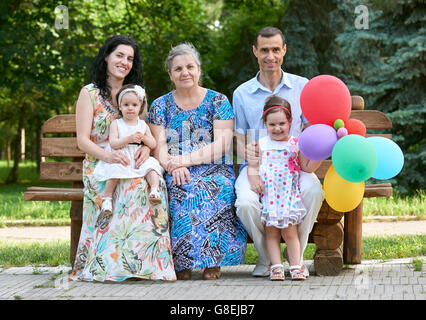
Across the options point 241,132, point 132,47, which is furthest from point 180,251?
point 132,47

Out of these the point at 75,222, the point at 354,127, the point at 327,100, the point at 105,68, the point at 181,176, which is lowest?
Result: the point at 75,222

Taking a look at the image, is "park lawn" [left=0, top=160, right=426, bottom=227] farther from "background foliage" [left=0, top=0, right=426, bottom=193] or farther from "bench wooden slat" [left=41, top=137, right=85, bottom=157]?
"bench wooden slat" [left=41, top=137, right=85, bottom=157]

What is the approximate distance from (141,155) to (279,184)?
1008 mm

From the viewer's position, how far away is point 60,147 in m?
5.34

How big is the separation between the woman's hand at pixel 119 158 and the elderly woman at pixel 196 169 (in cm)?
30

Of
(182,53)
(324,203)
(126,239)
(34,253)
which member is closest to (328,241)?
(324,203)

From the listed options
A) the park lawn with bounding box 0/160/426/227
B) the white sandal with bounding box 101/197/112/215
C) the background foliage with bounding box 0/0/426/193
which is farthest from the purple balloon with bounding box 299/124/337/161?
the background foliage with bounding box 0/0/426/193

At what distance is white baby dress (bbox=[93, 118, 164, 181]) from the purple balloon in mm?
1121

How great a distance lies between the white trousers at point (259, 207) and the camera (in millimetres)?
4293

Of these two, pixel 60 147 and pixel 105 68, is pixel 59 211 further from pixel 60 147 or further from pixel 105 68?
pixel 105 68

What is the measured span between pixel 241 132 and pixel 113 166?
1.01 meters

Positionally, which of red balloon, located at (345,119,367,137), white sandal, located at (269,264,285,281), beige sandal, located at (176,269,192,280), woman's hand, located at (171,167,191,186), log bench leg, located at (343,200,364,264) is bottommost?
beige sandal, located at (176,269,192,280)

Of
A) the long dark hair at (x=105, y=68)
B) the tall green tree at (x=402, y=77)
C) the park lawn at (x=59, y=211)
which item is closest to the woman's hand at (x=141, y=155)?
the long dark hair at (x=105, y=68)

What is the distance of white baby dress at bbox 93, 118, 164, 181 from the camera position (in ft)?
14.6
